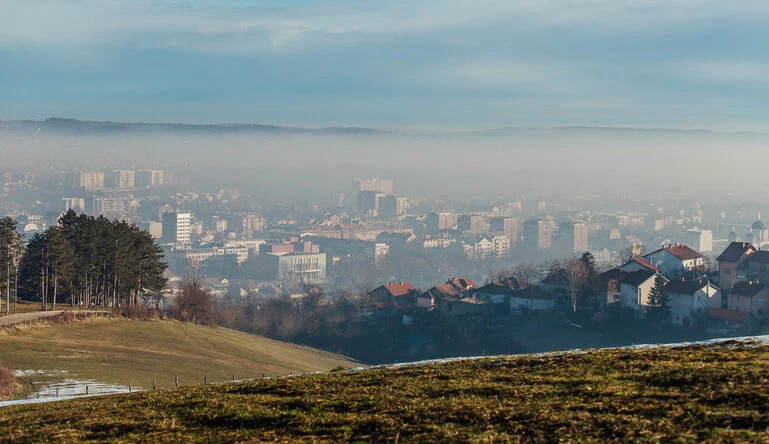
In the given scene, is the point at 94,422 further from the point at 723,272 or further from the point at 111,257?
the point at 723,272

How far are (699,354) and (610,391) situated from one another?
11.2ft

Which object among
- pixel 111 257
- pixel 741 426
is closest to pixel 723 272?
pixel 111 257

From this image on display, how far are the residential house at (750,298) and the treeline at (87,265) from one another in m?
48.2

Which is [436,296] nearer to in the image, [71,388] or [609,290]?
[609,290]

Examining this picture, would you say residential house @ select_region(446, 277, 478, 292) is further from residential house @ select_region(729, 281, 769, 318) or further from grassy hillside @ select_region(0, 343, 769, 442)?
grassy hillside @ select_region(0, 343, 769, 442)

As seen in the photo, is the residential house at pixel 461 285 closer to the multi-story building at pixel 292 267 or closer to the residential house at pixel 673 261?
the residential house at pixel 673 261

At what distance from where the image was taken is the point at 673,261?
3457 inches

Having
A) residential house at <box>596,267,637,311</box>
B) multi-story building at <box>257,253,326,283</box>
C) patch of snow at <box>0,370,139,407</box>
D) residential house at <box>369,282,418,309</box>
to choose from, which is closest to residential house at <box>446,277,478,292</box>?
residential house at <box>369,282,418,309</box>

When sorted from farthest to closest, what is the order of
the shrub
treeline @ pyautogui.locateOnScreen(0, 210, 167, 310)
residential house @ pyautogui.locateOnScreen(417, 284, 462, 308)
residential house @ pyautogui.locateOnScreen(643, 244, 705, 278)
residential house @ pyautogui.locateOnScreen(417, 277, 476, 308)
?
residential house @ pyautogui.locateOnScreen(417, 277, 476, 308) < residential house @ pyautogui.locateOnScreen(417, 284, 462, 308) < residential house @ pyautogui.locateOnScreen(643, 244, 705, 278) < treeline @ pyautogui.locateOnScreen(0, 210, 167, 310) < the shrub

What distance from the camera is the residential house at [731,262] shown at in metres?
78.1

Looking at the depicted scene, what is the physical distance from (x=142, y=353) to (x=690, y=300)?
49106mm

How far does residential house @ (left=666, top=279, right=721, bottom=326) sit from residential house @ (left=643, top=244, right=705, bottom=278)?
42.6 ft

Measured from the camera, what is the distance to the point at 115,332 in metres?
44.9

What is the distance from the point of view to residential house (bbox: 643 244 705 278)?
8694 cm
